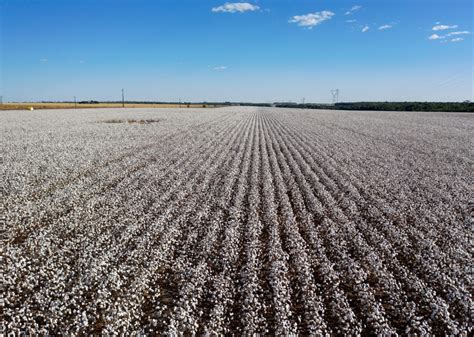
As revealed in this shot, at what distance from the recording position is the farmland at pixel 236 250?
566 cm

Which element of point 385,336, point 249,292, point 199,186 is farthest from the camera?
point 199,186

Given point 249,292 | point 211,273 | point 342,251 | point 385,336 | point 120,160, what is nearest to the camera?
point 385,336

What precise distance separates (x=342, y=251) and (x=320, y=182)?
633 cm

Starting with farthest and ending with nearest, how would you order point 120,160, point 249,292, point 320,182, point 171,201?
point 120,160, point 320,182, point 171,201, point 249,292

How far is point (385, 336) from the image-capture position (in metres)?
5.26

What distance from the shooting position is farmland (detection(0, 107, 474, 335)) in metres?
5.66

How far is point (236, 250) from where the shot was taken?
7.96 meters

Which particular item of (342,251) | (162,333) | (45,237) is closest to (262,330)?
(162,333)

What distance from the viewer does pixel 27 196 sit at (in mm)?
11672

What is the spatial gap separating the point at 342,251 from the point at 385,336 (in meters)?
2.82

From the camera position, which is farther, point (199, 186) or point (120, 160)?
point (120, 160)

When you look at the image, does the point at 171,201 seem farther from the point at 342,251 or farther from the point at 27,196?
the point at 342,251

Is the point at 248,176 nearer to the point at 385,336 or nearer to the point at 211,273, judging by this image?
the point at 211,273

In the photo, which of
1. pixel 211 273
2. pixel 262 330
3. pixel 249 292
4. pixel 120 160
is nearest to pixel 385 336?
pixel 262 330
